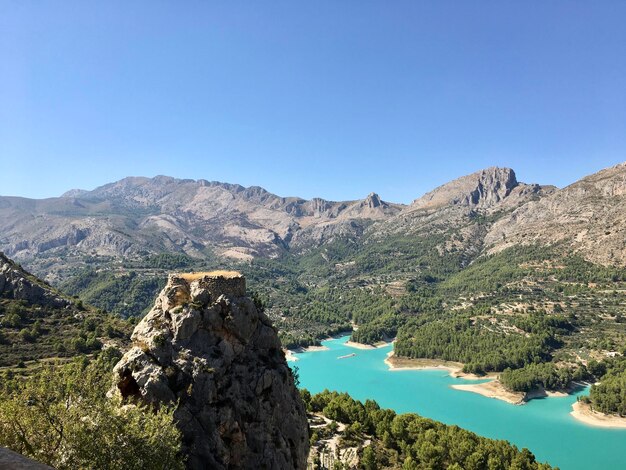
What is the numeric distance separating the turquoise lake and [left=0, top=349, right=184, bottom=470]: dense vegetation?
76.0 m

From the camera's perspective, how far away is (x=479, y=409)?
9600 centimetres

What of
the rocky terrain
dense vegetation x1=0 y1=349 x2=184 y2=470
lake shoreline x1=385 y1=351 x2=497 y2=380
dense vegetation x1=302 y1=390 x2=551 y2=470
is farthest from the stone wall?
lake shoreline x1=385 y1=351 x2=497 y2=380

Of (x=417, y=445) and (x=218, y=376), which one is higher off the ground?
(x=218, y=376)

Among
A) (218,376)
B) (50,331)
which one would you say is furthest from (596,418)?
(50,331)

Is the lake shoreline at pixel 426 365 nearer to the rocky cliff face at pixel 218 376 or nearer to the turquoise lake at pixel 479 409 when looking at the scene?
the turquoise lake at pixel 479 409

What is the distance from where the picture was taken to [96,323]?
7569 centimetres

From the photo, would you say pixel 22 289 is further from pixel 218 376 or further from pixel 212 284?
pixel 218 376

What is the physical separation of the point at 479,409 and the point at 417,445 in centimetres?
5387

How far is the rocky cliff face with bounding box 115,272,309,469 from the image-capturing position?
24.0 metres

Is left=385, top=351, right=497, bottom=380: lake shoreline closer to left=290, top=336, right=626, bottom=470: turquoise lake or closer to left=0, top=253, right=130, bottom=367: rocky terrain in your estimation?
left=290, top=336, right=626, bottom=470: turquoise lake

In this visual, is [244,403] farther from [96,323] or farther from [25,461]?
[96,323]

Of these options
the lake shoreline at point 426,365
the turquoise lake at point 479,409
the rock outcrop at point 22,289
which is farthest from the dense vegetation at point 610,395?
the rock outcrop at point 22,289

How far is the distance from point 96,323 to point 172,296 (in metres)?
57.2

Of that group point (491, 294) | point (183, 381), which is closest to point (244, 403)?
point (183, 381)
